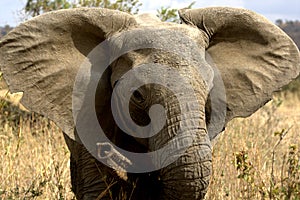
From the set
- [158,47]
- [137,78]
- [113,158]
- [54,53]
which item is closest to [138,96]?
[137,78]

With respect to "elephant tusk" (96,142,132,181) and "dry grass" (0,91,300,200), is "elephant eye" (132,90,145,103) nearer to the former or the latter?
"elephant tusk" (96,142,132,181)

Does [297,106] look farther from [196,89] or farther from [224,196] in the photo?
[196,89]

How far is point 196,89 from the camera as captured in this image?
11.4ft

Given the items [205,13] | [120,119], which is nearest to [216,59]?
[205,13]

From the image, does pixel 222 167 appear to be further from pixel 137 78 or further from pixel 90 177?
pixel 137 78

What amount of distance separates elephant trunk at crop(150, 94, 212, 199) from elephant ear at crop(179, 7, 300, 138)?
93 centimetres

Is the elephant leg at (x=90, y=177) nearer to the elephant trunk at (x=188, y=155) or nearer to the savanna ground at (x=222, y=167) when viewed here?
the savanna ground at (x=222, y=167)

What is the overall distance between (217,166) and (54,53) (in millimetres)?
2327

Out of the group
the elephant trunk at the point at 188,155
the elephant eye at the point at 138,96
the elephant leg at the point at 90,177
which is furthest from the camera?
the elephant leg at the point at 90,177

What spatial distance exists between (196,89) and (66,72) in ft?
3.16

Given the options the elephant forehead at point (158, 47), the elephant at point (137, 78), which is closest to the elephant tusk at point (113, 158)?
the elephant at point (137, 78)

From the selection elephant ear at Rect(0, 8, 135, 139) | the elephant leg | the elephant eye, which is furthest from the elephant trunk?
elephant ear at Rect(0, 8, 135, 139)

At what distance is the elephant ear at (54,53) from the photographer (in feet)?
13.0

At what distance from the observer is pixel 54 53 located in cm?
407
